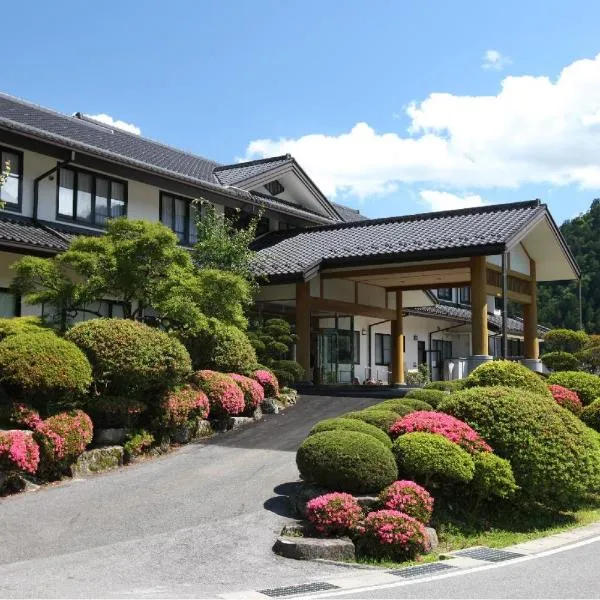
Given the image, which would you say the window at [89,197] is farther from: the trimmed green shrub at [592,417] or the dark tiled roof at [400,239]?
the trimmed green shrub at [592,417]

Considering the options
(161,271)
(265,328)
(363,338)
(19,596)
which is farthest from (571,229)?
(19,596)

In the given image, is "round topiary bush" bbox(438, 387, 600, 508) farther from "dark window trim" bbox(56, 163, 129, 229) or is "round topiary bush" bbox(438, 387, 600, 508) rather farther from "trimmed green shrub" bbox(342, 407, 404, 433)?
"dark window trim" bbox(56, 163, 129, 229)

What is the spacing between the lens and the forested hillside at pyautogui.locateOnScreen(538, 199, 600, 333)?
4659cm

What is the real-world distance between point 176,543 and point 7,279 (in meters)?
10.1

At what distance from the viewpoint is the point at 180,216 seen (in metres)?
21.7

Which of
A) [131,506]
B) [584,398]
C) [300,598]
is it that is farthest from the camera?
[584,398]

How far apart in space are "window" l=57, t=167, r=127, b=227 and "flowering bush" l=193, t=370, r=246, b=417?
5.87 meters

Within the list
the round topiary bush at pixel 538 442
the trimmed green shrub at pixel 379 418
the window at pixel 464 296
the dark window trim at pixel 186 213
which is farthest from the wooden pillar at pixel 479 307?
the window at pixel 464 296

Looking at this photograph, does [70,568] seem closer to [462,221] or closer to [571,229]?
[462,221]

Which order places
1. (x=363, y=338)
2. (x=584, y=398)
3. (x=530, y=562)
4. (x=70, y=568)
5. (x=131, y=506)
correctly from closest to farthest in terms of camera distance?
(x=70, y=568)
(x=530, y=562)
(x=131, y=506)
(x=584, y=398)
(x=363, y=338)

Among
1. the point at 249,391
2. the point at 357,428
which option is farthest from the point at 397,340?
the point at 357,428

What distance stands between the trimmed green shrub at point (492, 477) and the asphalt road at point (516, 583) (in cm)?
Result: 177

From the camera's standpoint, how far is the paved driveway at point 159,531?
271 inches

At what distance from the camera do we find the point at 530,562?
809 centimetres
